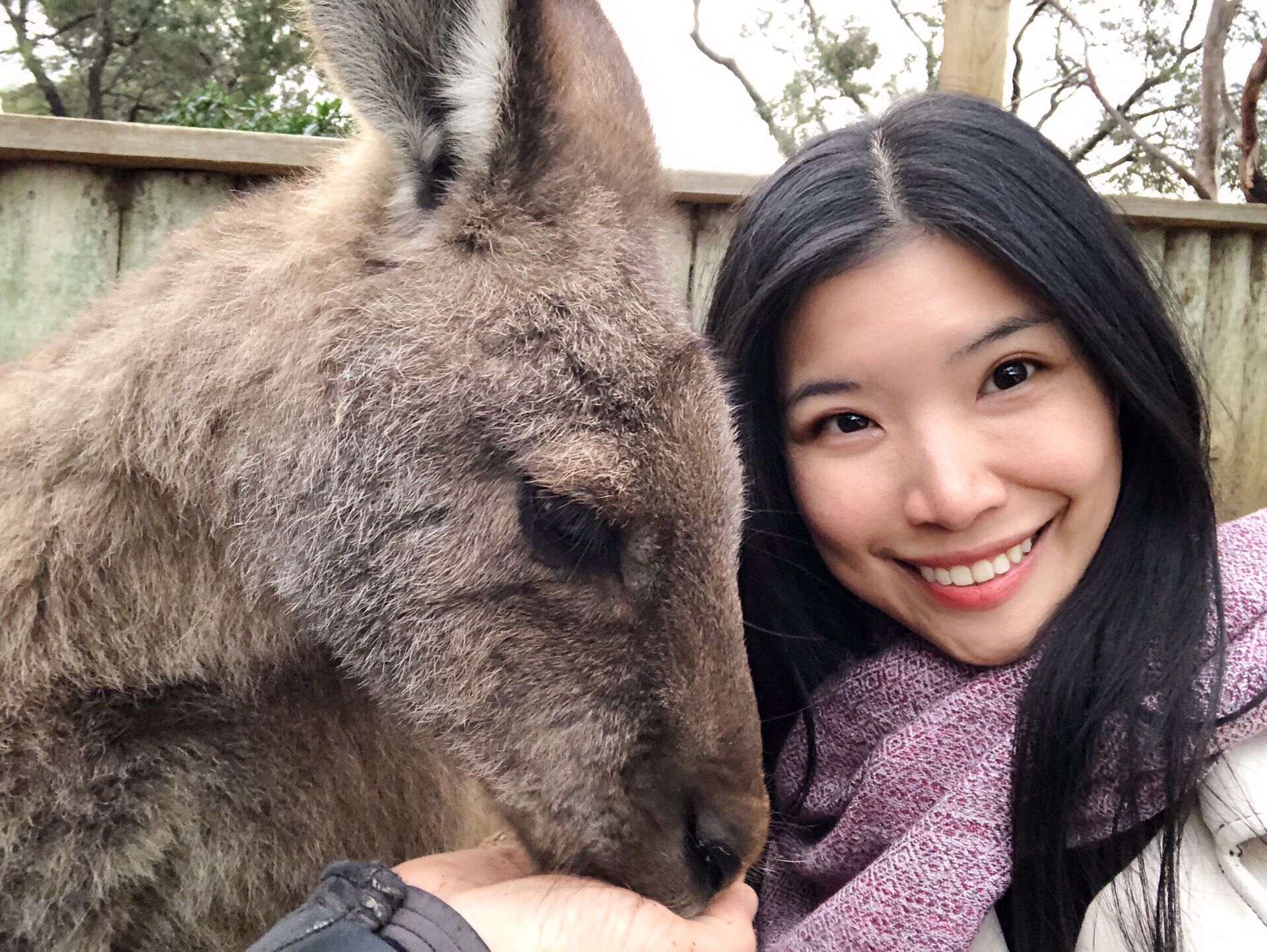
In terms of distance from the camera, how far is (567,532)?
157 centimetres

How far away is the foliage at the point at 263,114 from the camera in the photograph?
5.64 meters

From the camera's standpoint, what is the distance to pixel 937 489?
5.55ft

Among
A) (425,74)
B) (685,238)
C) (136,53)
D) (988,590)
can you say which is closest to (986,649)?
(988,590)

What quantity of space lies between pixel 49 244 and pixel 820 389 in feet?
8.11

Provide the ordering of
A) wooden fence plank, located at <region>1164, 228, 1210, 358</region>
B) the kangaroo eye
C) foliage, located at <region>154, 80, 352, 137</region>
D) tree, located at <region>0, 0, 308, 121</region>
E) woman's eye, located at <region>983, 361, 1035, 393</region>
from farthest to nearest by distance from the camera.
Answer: tree, located at <region>0, 0, 308, 121</region> < foliage, located at <region>154, 80, 352, 137</region> < wooden fence plank, located at <region>1164, 228, 1210, 358</region> < woman's eye, located at <region>983, 361, 1035, 393</region> < the kangaroo eye

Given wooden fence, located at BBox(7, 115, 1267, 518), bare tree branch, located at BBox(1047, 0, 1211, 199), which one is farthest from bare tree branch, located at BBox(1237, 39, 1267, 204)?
wooden fence, located at BBox(7, 115, 1267, 518)

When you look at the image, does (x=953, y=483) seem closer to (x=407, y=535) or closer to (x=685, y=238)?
(x=407, y=535)

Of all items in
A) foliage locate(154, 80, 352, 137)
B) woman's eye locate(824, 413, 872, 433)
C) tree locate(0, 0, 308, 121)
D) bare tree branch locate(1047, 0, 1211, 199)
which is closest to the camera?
woman's eye locate(824, 413, 872, 433)

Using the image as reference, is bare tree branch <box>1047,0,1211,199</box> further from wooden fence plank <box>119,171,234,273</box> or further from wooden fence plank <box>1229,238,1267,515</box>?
wooden fence plank <box>119,171,234,273</box>

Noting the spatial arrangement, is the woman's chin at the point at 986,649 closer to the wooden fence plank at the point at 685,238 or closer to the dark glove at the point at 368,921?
the dark glove at the point at 368,921

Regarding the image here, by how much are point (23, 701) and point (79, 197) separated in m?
1.95

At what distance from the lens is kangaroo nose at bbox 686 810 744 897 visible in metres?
1.59

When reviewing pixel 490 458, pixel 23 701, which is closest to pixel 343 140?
pixel 490 458

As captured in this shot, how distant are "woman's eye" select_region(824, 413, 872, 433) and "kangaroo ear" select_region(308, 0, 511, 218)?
2.75ft
